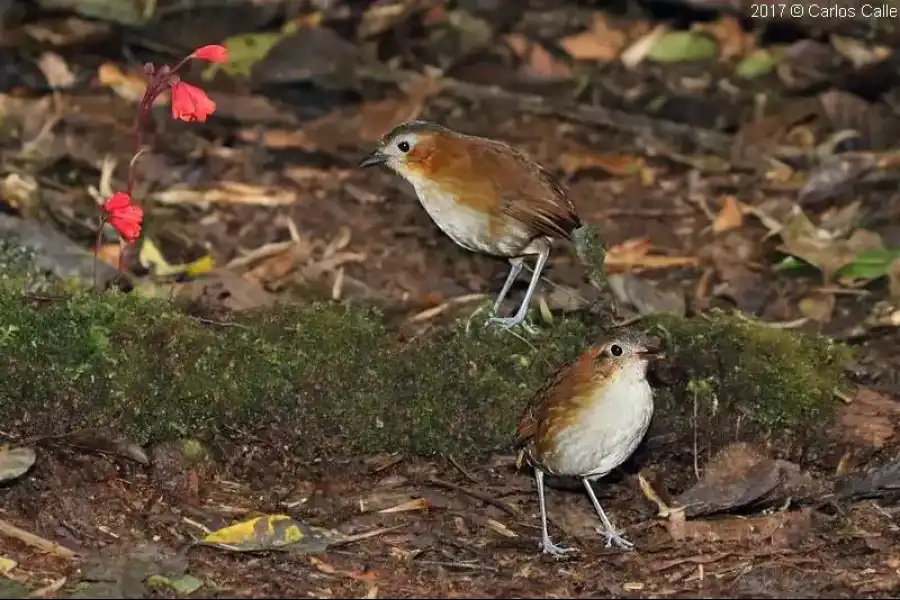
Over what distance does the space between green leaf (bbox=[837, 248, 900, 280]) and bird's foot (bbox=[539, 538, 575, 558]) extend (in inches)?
108

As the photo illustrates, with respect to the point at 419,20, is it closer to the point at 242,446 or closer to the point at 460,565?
the point at 242,446

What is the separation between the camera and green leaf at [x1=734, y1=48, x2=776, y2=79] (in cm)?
886

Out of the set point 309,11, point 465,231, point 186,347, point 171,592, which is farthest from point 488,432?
point 309,11

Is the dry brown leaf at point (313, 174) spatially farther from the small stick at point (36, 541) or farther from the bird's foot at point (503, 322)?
the small stick at point (36, 541)

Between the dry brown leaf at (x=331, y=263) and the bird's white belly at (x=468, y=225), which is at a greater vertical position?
the bird's white belly at (x=468, y=225)

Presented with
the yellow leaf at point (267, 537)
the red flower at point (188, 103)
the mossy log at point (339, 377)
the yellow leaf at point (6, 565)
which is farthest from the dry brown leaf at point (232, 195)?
the yellow leaf at point (6, 565)

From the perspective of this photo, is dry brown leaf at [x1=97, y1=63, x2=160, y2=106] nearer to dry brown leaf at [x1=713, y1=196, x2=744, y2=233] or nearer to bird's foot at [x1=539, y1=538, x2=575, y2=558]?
dry brown leaf at [x1=713, y1=196, x2=744, y2=233]

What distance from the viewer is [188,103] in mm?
4559

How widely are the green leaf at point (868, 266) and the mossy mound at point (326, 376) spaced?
1.38 metres

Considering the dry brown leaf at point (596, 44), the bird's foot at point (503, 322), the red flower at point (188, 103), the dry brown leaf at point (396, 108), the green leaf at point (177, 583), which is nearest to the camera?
the green leaf at point (177, 583)

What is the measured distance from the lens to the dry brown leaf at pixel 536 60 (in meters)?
8.76

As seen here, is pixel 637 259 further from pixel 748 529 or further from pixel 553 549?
pixel 553 549

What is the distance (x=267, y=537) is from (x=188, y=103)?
1.57 metres

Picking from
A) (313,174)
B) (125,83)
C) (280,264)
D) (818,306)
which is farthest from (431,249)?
(125,83)
